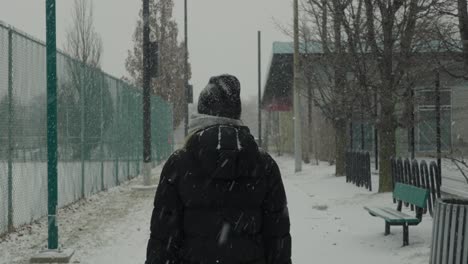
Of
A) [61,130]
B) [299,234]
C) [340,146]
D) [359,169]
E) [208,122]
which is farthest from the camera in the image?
[340,146]

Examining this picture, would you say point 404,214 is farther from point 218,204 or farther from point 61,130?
point 61,130

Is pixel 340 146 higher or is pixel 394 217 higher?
pixel 340 146

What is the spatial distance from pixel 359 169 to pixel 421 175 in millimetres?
4528

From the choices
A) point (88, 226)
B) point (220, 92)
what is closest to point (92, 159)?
point (88, 226)

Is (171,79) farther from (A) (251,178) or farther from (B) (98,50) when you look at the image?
(A) (251,178)

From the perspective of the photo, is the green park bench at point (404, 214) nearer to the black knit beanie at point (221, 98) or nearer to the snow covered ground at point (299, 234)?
the snow covered ground at point (299, 234)

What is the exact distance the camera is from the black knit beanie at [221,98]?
309 cm

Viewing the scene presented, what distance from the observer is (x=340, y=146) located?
17.6 m

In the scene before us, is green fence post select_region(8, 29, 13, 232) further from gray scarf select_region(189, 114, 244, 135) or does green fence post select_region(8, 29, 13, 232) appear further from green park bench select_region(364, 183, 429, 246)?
gray scarf select_region(189, 114, 244, 135)

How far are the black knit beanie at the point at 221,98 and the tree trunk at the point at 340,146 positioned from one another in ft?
47.0

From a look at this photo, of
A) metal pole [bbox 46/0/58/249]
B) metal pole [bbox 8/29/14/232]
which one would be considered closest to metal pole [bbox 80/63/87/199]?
metal pole [bbox 8/29/14/232]

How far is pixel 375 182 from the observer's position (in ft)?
49.4

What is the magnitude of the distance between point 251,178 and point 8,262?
15.7 feet

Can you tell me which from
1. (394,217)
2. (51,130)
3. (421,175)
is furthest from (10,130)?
(421,175)
